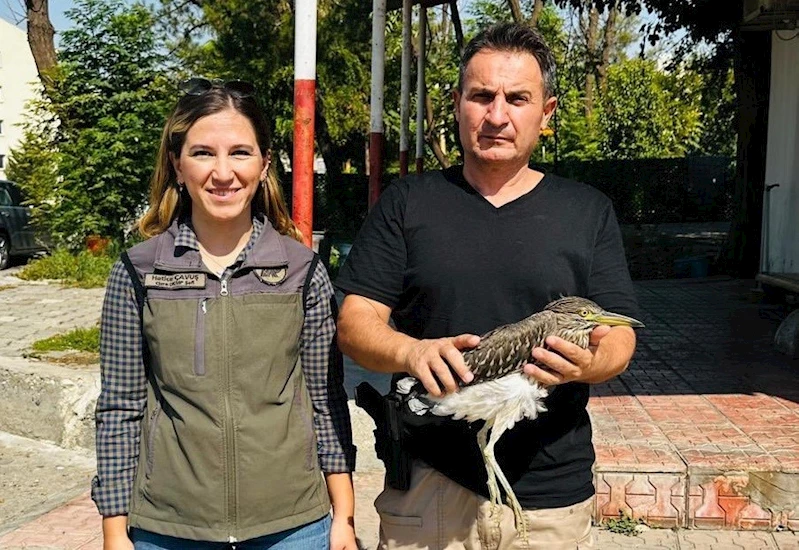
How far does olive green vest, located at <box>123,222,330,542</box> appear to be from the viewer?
230 centimetres

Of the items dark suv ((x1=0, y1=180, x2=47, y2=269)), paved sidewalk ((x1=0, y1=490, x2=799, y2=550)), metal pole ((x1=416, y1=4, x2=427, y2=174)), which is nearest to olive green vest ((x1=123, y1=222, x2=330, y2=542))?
paved sidewalk ((x1=0, y1=490, x2=799, y2=550))

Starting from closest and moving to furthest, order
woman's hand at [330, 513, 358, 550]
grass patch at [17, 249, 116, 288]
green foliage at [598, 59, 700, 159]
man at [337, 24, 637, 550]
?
1. man at [337, 24, 637, 550]
2. woman's hand at [330, 513, 358, 550]
3. grass patch at [17, 249, 116, 288]
4. green foliage at [598, 59, 700, 159]

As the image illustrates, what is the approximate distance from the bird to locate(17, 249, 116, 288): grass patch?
11.9 meters

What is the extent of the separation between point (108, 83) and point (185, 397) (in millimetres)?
13242

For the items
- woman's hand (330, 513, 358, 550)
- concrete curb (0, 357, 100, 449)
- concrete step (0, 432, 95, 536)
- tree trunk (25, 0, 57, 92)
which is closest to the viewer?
woman's hand (330, 513, 358, 550)

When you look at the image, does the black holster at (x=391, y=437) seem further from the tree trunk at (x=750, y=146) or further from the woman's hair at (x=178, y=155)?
the tree trunk at (x=750, y=146)

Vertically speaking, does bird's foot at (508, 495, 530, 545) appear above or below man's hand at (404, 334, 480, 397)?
below

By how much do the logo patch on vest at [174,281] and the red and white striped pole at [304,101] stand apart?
5.95 ft

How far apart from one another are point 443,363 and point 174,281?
0.75 meters

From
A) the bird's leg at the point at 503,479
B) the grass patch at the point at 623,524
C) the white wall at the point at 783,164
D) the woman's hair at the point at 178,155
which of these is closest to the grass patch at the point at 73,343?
the grass patch at the point at 623,524

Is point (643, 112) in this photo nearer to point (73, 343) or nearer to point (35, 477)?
point (73, 343)

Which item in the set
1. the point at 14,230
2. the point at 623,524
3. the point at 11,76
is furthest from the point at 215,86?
the point at 11,76

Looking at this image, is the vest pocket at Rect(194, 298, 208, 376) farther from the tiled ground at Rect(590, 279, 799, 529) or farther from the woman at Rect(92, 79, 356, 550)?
the tiled ground at Rect(590, 279, 799, 529)

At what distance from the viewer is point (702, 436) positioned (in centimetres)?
526
